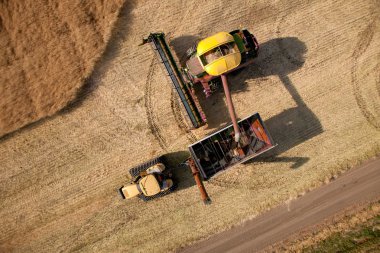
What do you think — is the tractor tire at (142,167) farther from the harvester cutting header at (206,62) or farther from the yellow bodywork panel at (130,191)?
the harvester cutting header at (206,62)

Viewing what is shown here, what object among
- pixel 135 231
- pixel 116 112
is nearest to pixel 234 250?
pixel 135 231

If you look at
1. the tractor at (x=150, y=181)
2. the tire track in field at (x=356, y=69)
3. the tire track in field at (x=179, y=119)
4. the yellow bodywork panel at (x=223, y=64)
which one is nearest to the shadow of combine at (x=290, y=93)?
the yellow bodywork panel at (x=223, y=64)

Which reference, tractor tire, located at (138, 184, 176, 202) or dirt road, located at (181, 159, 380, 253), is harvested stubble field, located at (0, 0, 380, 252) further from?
tractor tire, located at (138, 184, 176, 202)

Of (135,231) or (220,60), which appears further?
Result: (135,231)

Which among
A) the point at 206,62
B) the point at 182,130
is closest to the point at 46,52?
the point at 182,130

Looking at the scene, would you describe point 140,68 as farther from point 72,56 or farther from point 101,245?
point 101,245

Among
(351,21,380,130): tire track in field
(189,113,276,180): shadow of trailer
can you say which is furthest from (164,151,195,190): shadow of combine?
(351,21,380,130): tire track in field

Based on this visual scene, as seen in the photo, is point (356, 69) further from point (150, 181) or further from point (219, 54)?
point (150, 181)
